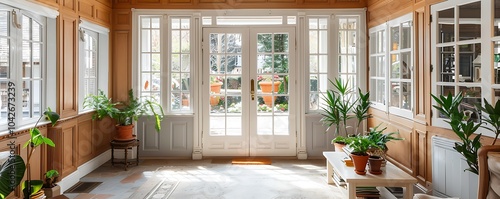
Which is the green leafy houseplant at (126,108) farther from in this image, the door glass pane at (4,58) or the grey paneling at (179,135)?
the door glass pane at (4,58)

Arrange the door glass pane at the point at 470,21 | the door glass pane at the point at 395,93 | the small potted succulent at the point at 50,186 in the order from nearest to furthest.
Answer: the door glass pane at the point at 470,21, the small potted succulent at the point at 50,186, the door glass pane at the point at 395,93

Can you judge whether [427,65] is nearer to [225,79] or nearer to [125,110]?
[225,79]

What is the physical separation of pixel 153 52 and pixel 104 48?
739 millimetres

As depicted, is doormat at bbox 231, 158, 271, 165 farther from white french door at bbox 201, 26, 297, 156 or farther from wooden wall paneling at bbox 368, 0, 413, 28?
wooden wall paneling at bbox 368, 0, 413, 28

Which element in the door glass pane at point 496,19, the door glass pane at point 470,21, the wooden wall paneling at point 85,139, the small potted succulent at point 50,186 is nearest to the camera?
the door glass pane at point 496,19

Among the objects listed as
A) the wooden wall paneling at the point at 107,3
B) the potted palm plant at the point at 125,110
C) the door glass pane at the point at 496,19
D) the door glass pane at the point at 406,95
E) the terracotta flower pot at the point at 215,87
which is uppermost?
the wooden wall paneling at the point at 107,3

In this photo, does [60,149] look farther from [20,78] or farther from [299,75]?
[299,75]

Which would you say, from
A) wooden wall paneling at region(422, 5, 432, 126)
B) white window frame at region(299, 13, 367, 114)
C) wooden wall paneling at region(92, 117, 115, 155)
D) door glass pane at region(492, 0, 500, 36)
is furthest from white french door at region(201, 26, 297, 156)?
door glass pane at region(492, 0, 500, 36)

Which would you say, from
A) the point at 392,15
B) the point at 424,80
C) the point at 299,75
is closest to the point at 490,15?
the point at 424,80

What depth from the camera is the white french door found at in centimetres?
605

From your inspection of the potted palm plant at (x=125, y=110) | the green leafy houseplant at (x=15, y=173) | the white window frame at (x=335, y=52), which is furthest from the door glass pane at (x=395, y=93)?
the green leafy houseplant at (x=15, y=173)

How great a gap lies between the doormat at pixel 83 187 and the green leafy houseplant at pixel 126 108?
0.99 m

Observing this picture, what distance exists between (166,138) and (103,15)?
7.01 feet

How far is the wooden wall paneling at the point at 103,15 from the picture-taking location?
544 centimetres
